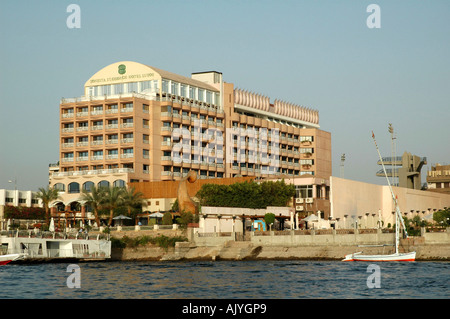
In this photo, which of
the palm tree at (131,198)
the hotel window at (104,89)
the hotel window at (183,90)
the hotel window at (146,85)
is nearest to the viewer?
the palm tree at (131,198)

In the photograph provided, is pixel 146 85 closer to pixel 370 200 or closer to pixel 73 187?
pixel 73 187

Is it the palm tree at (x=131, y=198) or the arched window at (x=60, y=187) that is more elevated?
the arched window at (x=60, y=187)

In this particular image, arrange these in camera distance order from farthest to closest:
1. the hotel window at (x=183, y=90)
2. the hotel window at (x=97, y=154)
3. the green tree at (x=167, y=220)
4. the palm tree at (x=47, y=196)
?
the hotel window at (x=183, y=90), the hotel window at (x=97, y=154), the palm tree at (x=47, y=196), the green tree at (x=167, y=220)

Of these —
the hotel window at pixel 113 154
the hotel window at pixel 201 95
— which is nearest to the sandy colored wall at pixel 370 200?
the hotel window at pixel 201 95

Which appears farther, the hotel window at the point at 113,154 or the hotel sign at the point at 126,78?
the hotel sign at the point at 126,78

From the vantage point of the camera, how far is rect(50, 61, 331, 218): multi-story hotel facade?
136 m

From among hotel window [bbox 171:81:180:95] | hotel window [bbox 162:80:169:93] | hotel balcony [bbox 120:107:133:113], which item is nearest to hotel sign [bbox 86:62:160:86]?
hotel window [bbox 162:80:169:93]

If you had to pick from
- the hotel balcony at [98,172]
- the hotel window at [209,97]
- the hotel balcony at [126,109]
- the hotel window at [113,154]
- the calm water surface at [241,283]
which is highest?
the hotel window at [209,97]

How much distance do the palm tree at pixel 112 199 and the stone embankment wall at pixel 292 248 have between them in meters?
16.2

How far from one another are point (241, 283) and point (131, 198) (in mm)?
68194

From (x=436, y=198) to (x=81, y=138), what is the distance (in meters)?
80.2

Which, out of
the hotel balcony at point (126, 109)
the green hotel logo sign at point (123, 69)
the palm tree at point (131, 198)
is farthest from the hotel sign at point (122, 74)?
the palm tree at point (131, 198)

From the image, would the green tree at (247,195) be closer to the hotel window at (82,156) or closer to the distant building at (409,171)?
the hotel window at (82,156)

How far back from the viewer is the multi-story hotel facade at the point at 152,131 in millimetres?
135750
